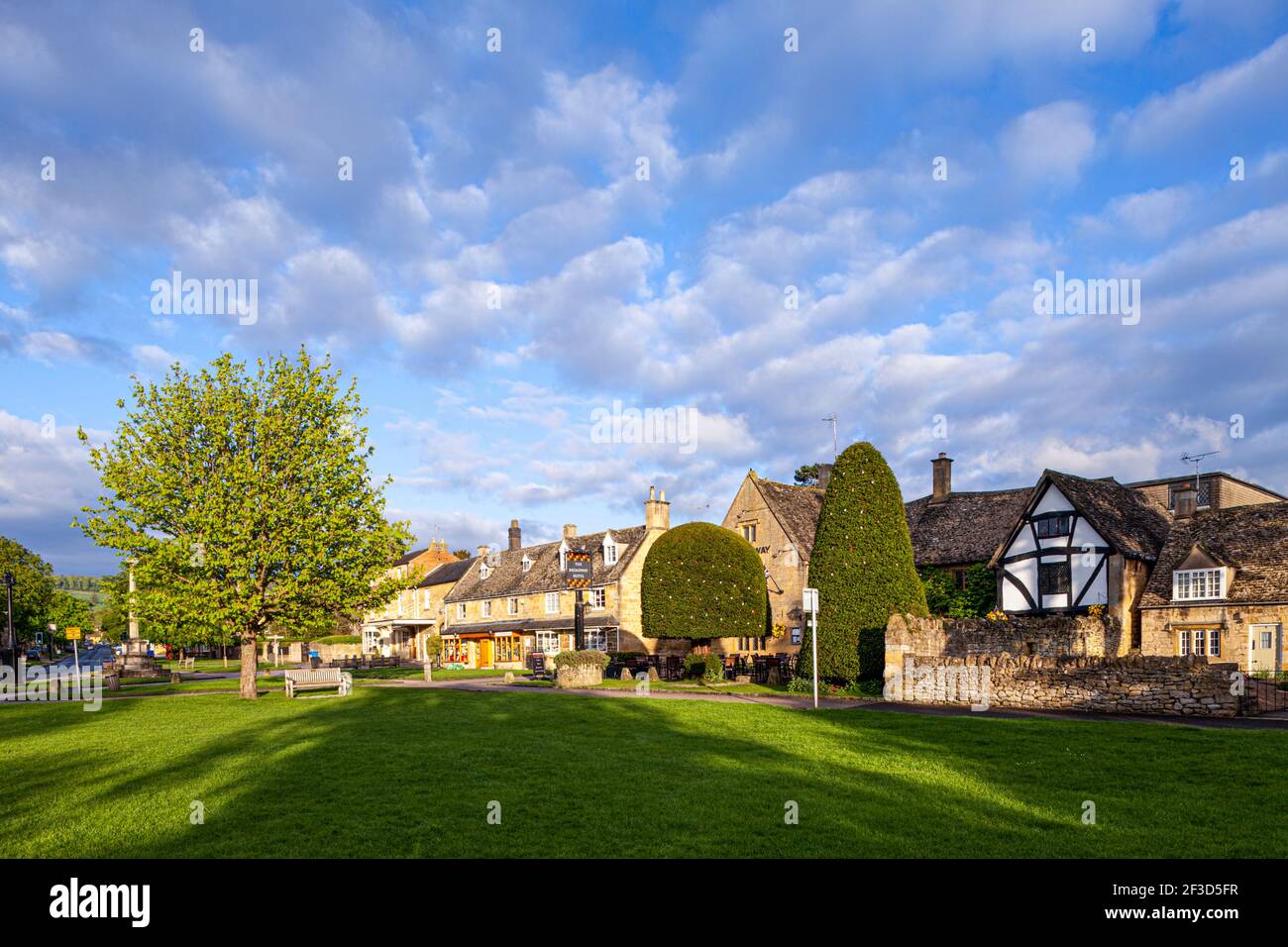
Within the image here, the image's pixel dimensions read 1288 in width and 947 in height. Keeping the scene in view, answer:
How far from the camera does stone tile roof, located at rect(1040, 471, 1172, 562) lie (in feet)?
117

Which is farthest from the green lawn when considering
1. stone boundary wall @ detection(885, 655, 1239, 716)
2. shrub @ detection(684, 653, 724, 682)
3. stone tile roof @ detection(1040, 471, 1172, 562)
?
stone tile roof @ detection(1040, 471, 1172, 562)

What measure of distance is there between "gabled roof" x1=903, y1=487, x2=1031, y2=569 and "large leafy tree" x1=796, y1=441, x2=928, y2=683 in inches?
445

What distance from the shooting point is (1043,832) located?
855 centimetres

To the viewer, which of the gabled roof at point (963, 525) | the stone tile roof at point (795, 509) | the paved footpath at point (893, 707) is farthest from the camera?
the stone tile roof at point (795, 509)

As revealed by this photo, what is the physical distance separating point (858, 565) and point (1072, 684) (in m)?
8.98

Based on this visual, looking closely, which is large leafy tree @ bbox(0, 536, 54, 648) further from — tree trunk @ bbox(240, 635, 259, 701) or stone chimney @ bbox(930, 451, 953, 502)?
stone chimney @ bbox(930, 451, 953, 502)

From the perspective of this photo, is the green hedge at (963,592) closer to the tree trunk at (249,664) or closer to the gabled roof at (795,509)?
the gabled roof at (795,509)

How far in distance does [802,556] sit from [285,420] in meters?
27.9

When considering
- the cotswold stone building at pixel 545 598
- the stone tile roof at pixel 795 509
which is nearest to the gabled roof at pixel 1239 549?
the stone tile roof at pixel 795 509

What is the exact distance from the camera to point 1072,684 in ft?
69.2

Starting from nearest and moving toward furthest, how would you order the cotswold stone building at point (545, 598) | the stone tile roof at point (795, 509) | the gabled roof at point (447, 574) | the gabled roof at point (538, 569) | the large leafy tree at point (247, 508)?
the large leafy tree at point (247, 508) → the stone tile roof at point (795, 509) → the cotswold stone building at point (545, 598) → the gabled roof at point (538, 569) → the gabled roof at point (447, 574)

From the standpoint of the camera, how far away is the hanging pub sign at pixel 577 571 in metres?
41.9

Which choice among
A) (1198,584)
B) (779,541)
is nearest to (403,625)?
(779,541)
